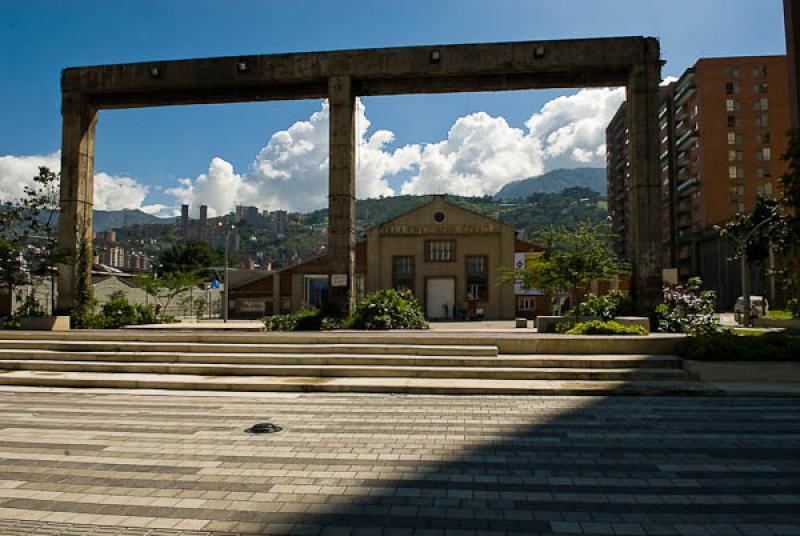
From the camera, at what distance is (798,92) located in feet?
102

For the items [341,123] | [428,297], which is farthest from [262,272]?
[341,123]

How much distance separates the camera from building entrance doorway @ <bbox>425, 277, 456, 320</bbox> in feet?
169

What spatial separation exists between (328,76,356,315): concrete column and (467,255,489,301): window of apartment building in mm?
33074

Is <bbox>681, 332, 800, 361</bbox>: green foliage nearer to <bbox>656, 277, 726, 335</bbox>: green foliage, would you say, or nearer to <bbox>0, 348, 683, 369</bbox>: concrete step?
<bbox>0, 348, 683, 369</bbox>: concrete step

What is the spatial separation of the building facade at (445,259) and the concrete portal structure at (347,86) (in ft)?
106

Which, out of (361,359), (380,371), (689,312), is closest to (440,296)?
(689,312)

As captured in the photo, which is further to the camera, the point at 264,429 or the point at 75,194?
the point at 75,194

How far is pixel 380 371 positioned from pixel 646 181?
12.4 metres

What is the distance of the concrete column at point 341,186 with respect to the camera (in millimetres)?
18969

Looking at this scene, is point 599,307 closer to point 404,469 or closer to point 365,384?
point 365,384

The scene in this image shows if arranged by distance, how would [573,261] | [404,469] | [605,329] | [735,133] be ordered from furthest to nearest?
[735,133], [573,261], [605,329], [404,469]

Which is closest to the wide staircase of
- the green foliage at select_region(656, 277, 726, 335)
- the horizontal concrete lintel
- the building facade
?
the green foliage at select_region(656, 277, 726, 335)

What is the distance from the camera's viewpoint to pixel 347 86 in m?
19.0

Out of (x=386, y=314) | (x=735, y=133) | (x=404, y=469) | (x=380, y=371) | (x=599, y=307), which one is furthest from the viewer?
(x=735, y=133)
